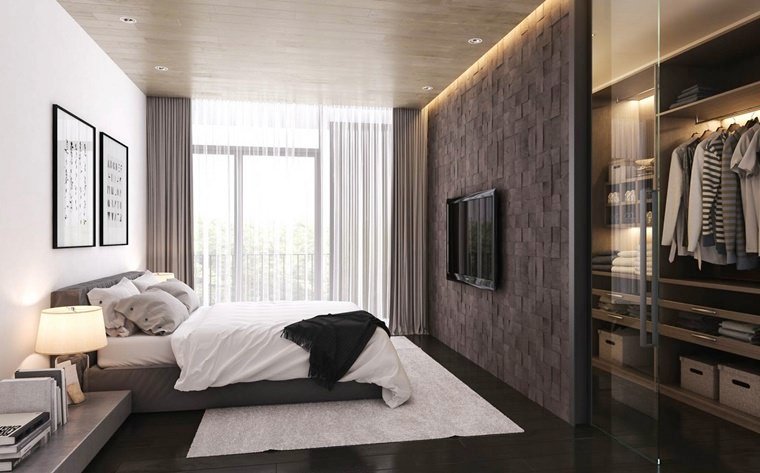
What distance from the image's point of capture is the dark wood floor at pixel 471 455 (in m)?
2.73

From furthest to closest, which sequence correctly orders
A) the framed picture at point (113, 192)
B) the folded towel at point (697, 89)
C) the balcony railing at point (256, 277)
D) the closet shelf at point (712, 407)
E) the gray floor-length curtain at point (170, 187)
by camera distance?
the balcony railing at point (256, 277) → the gray floor-length curtain at point (170, 187) → the framed picture at point (113, 192) → the folded towel at point (697, 89) → the closet shelf at point (712, 407)

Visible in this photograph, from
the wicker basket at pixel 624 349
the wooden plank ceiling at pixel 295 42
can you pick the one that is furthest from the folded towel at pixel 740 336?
the wooden plank ceiling at pixel 295 42

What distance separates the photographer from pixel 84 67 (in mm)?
3963

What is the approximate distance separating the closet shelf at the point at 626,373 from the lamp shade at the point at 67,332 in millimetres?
2945

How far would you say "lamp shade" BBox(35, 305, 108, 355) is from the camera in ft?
9.86

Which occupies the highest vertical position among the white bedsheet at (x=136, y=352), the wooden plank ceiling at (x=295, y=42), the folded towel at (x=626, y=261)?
the wooden plank ceiling at (x=295, y=42)

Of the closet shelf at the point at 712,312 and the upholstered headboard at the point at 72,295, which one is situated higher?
the upholstered headboard at the point at 72,295

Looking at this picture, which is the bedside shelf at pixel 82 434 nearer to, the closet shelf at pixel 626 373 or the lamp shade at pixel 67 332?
the lamp shade at pixel 67 332

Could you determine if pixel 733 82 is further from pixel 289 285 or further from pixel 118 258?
pixel 118 258

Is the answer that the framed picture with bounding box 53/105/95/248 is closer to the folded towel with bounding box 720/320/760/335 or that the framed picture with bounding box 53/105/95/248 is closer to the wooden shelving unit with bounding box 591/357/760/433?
the wooden shelving unit with bounding box 591/357/760/433

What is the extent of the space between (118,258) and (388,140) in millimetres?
3241

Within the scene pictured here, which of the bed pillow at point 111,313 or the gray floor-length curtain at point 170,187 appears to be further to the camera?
the gray floor-length curtain at point 170,187

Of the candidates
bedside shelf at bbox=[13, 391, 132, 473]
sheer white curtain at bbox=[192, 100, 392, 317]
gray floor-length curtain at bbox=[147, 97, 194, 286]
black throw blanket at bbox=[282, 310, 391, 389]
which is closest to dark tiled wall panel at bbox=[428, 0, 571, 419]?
black throw blanket at bbox=[282, 310, 391, 389]

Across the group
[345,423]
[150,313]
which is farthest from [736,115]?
[150,313]
